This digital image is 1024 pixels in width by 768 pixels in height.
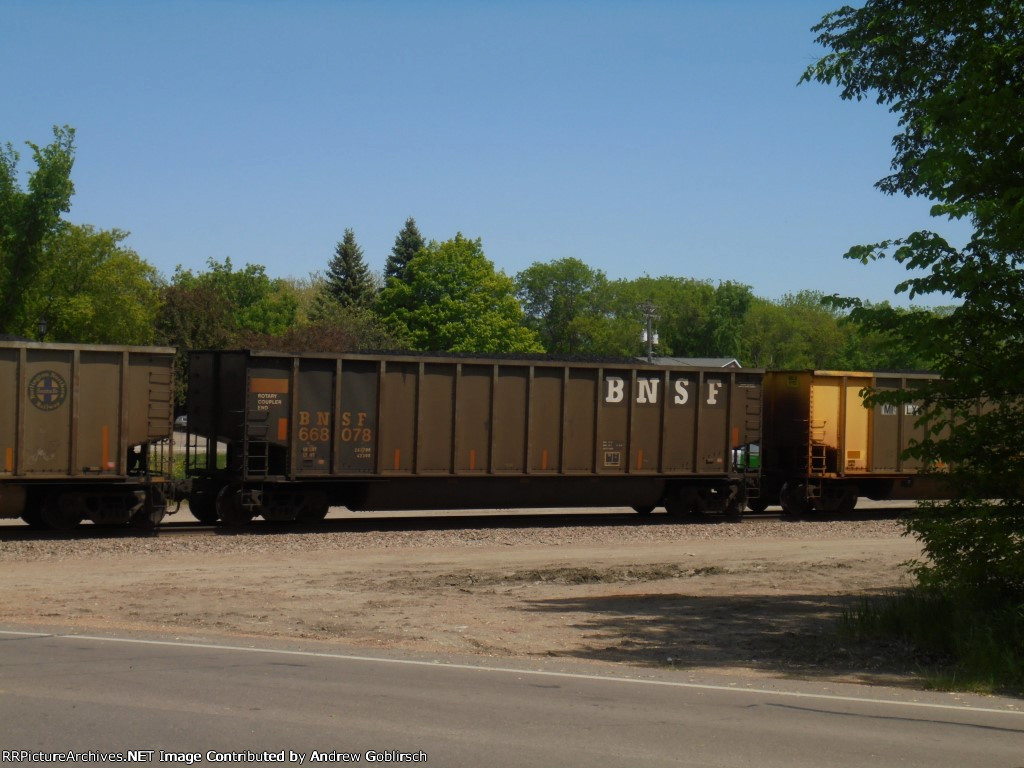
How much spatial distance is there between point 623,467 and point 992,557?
1390 centimetres

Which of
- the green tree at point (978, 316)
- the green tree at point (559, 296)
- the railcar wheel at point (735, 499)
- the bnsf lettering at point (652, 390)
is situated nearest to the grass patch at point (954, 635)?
the green tree at point (978, 316)

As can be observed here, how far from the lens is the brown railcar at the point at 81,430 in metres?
20.0

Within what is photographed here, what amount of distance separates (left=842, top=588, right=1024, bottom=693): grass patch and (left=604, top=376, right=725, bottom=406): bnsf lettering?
12193 mm

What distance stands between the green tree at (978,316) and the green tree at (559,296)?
374ft

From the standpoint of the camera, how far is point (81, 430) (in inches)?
803

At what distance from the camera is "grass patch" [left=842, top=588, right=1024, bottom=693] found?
32.8 feet

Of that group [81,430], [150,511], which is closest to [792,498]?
[150,511]

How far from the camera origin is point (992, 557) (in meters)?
11.6

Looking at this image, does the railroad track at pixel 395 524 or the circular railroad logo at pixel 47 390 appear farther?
the railroad track at pixel 395 524

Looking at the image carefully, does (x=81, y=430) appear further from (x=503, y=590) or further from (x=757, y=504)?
(x=757, y=504)

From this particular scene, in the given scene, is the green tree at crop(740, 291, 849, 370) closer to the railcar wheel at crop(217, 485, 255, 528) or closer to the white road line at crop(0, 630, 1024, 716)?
the railcar wheel at crop(217, 485, 255, 528)

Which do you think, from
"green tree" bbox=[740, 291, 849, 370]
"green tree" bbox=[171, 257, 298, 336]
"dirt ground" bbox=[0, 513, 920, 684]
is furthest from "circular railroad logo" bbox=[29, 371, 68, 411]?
"green tree" bbox=[740, 291, 849, 370]

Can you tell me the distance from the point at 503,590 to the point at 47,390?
9.26 m

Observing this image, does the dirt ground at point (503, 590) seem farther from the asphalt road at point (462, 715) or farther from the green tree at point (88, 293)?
the green tree at point (88, 293)
